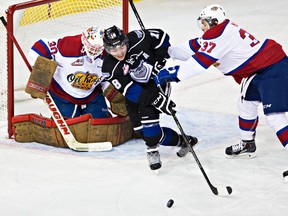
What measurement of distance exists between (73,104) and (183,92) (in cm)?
108

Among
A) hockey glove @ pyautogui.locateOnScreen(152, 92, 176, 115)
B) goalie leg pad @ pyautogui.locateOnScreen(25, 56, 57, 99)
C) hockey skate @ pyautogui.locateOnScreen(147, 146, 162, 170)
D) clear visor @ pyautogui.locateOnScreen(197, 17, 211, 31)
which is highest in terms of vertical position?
clear visor @ pyautogui.locateOnScreen(197, 17, 211, 31)

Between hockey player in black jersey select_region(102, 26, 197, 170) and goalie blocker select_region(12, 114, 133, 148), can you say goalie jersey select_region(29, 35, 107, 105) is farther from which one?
hockey player in black jersey select_region(102, 26, 197, 170)

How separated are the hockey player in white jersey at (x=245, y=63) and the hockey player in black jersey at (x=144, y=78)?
18cm

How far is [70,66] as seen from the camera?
12.6 ft

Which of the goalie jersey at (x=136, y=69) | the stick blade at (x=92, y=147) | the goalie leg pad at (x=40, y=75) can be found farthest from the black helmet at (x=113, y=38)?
the stick blade at (x=92, y=147)

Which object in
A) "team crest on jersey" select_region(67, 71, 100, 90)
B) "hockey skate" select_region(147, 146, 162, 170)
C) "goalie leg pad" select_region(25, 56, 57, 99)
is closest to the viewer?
"hockey skate" select_region(147, 146, 162, 170)

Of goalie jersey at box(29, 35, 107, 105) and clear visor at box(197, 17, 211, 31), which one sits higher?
clear visor at box(197, 17, 211, 31)

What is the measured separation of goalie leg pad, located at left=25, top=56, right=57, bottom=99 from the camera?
148 inches

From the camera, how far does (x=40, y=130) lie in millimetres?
3865

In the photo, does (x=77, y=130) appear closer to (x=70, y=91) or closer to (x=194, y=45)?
(x=70, y=91)

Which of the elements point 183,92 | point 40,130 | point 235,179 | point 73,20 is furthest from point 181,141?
point 73,20

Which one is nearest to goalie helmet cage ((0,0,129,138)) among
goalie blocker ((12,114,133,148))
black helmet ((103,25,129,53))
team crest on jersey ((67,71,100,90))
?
goalie blocker ((12,114,133,148))

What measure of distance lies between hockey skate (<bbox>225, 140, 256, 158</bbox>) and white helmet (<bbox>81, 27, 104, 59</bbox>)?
78 cm

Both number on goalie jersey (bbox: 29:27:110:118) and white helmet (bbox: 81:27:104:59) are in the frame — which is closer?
white helmet (bbox: 81:27:104:59)
